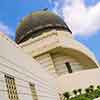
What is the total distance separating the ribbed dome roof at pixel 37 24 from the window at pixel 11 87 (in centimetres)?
2263

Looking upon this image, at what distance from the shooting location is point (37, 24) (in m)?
33.7

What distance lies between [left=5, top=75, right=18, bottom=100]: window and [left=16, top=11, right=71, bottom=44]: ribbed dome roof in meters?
22.6

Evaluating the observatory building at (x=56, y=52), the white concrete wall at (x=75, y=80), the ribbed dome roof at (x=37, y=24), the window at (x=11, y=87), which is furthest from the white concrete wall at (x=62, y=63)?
the window at (x=11, y=87)

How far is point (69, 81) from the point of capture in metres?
27.6

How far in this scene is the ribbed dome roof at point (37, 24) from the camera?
33.2m

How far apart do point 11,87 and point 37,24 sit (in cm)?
2401

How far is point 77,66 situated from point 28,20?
706cm

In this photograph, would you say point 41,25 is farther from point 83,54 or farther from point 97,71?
point 97,71

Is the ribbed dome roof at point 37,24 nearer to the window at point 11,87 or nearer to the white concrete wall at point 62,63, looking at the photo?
the white concrete wall at point 62,63

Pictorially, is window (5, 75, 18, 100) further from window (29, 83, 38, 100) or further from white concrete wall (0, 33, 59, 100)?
window (29, 83, 38, 100)

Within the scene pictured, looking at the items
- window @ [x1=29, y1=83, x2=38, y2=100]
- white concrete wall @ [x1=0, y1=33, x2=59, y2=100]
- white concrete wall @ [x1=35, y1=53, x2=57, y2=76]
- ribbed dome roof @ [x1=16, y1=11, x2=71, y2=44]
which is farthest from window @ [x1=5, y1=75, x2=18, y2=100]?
ribbed dome roof @ [x1=16, y1=11, x2=71, y2=44]

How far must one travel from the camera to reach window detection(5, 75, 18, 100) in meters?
9.75

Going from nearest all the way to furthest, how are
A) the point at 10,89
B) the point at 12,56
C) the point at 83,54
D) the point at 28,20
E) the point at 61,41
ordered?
the point at 10,89 → the point at 12,56 → the point at 61,41 → the point at 83,54 → the point at 28,20

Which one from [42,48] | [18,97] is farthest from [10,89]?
[42,48]
